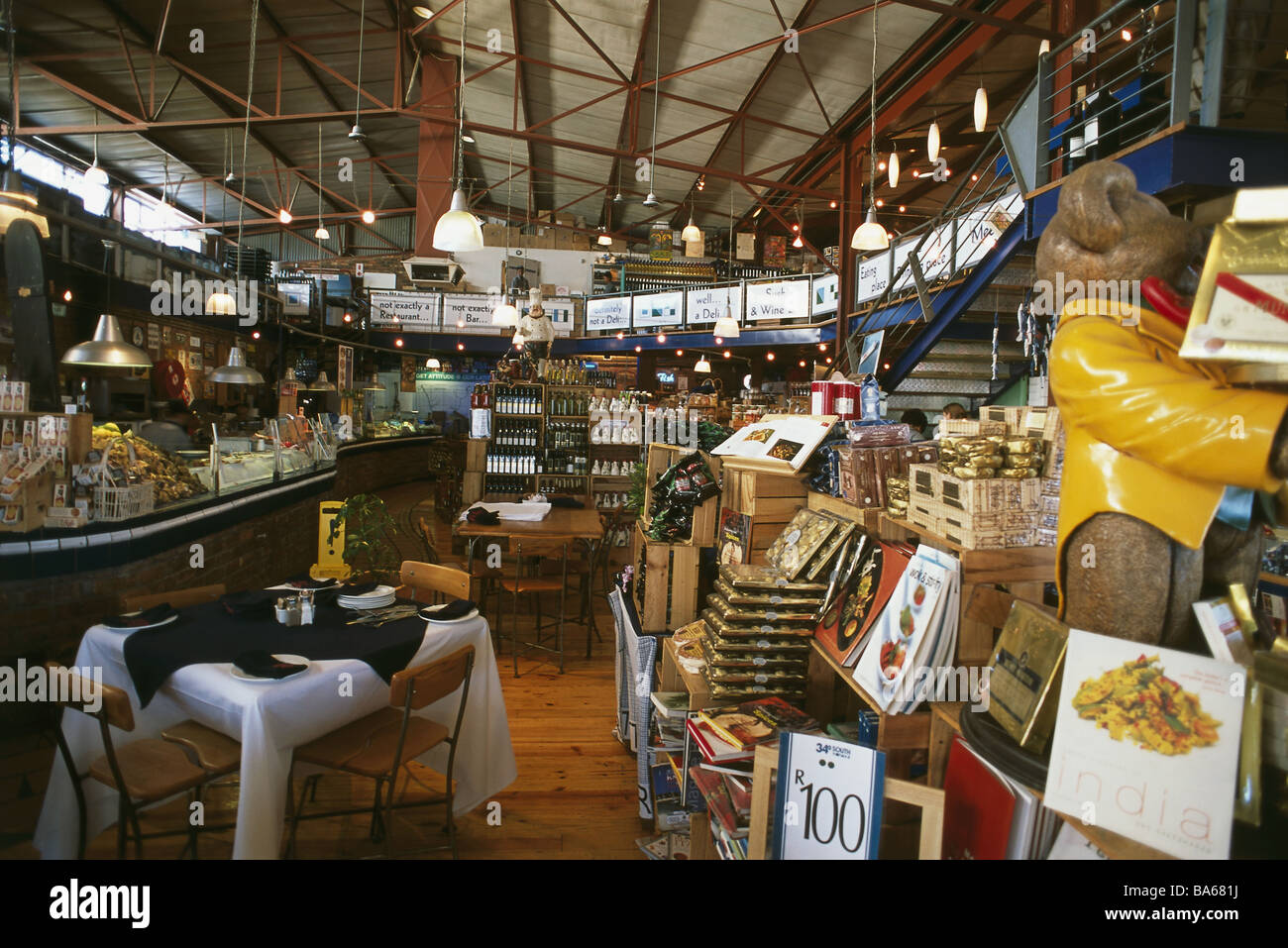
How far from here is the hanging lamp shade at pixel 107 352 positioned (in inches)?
207

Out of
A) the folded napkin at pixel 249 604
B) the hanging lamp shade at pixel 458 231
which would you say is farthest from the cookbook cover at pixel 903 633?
the hanging lamp shade at pixel 458 231

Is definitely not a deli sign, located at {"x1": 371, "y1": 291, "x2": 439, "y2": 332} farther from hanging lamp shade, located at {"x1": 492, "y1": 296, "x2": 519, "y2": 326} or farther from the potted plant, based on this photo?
the potted plant

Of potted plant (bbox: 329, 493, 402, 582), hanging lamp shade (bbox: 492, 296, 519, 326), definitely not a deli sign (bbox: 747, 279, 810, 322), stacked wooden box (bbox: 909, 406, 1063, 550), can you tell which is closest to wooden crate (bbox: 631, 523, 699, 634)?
stacked wooden box (bbox: 909, 406, 1063, 550)

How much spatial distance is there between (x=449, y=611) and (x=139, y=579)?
7.36 feet

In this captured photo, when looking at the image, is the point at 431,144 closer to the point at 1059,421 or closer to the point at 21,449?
the point at 21,449

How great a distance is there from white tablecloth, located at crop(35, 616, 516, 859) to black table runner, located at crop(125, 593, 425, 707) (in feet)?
0.17

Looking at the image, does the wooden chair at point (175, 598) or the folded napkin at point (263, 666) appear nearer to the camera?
the folded napkin at point (263, 666)

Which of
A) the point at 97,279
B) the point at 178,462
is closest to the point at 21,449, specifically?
the point at 178,462

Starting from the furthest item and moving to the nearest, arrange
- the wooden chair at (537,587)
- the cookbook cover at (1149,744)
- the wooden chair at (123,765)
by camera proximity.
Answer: the wooden chair at (537,587)
the wooden chair at (123,765)
the cookbook cover at (1149,744)

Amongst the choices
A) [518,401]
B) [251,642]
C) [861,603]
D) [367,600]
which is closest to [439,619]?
[367,600]

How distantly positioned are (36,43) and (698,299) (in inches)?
384

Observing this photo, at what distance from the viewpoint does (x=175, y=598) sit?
325cm

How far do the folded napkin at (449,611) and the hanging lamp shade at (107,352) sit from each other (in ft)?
11.9

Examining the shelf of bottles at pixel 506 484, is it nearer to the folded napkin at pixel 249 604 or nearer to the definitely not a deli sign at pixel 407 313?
the folded napkin at pixel 249 604
